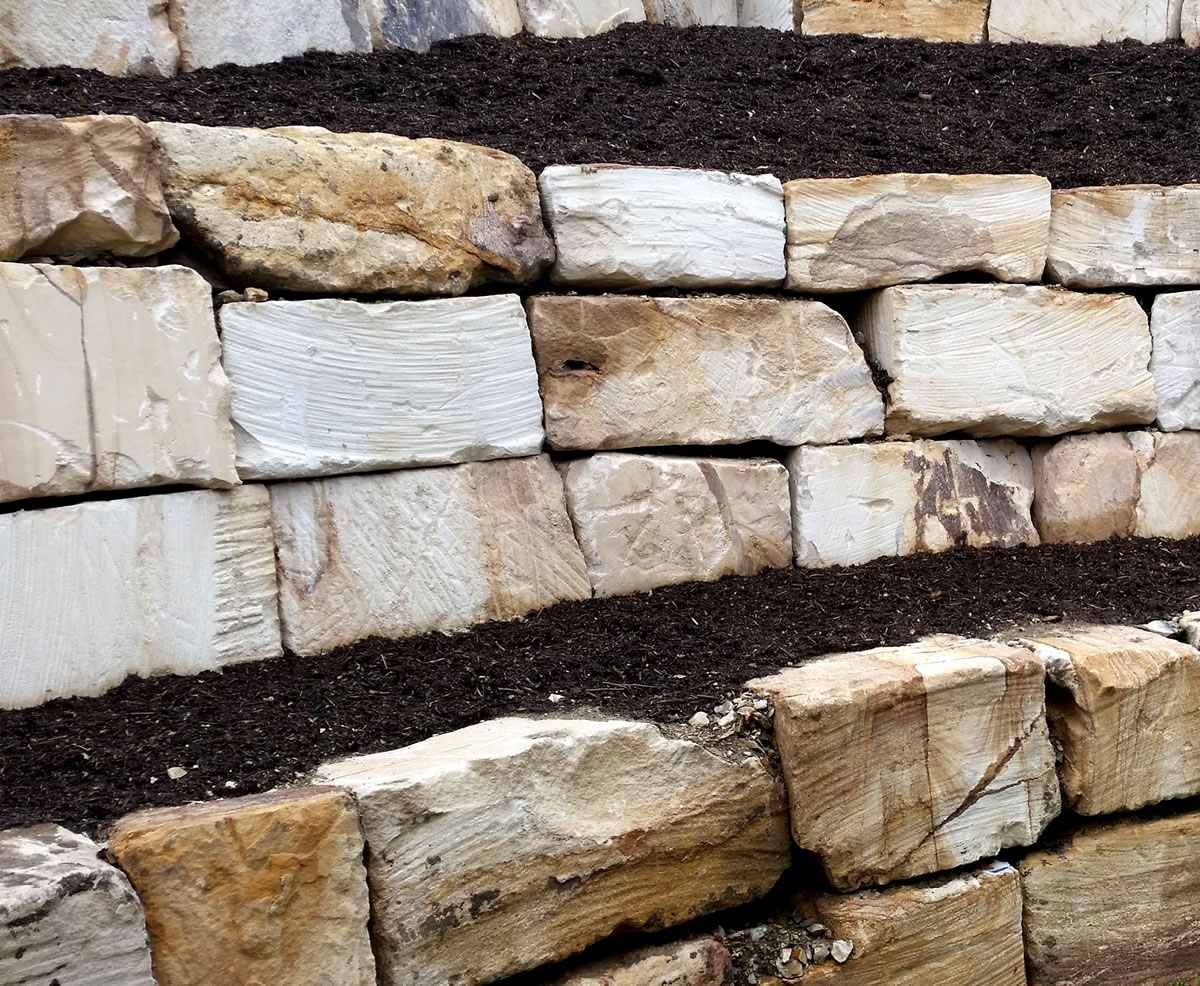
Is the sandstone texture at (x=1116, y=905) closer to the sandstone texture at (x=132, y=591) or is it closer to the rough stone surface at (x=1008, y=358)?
the rough stone surface at (x=1008, y=358)

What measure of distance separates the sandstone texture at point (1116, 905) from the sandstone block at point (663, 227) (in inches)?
85.5

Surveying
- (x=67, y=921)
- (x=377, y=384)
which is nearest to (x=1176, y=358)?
(x=377, y=384)

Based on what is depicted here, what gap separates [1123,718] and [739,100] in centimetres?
301

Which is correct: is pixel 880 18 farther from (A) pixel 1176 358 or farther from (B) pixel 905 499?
(B) pixel 905 499

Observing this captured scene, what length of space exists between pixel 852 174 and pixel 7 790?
12.0 feet

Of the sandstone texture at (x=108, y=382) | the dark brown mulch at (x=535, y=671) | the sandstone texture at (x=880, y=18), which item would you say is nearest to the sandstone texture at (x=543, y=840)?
the dark brown mulch at (x=535, y=671)

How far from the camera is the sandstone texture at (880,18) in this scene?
643 cm

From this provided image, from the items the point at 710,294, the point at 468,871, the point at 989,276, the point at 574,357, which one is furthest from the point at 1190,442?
the point at 468,871

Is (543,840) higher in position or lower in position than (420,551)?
lower

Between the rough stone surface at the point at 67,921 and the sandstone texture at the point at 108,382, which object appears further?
the sandstone texture at the point at 108,382

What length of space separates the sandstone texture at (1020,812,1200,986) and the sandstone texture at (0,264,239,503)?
2640 mm

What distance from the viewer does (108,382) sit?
3.33 m

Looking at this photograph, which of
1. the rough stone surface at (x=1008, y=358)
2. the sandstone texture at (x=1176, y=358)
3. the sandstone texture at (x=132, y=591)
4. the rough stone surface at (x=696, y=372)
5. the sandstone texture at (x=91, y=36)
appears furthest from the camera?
the sandstone texture at (x=1176, y=358)

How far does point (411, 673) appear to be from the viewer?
3502mm
